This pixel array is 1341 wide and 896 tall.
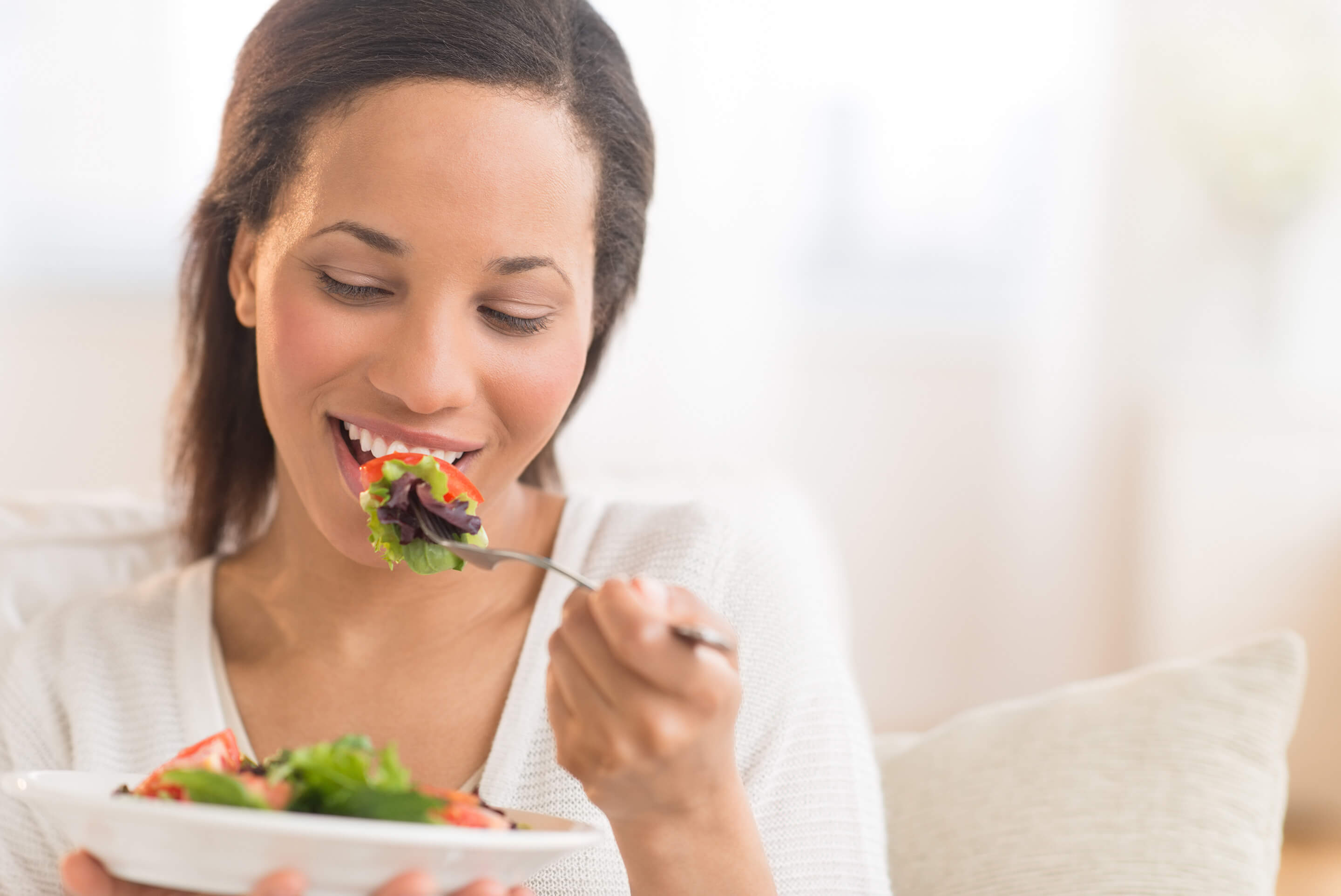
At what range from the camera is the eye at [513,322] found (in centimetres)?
127

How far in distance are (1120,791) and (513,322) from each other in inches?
33.1

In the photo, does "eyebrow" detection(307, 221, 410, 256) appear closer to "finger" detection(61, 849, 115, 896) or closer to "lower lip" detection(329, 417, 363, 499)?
"lower lip" detection(329, 417, 363, 499)

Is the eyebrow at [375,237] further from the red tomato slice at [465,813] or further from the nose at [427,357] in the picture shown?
the red tomato slice at [465,813]

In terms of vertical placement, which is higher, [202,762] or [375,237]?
[375,237]

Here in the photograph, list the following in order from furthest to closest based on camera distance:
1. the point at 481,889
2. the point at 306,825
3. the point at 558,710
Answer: the point at 558,710 → the point at 481,889 → the point at 306,825

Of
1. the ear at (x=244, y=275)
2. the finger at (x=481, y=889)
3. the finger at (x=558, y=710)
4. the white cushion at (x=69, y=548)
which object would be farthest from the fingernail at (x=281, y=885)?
the white cushion at (x=69, y=548)

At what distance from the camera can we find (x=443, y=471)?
114 cm

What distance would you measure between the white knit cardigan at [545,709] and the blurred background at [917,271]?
7.36 ft

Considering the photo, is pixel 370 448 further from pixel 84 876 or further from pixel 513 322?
pixel 84 876

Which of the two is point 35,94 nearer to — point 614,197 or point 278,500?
point 278,500

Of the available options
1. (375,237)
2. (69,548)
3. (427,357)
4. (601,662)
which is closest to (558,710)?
(601,662)

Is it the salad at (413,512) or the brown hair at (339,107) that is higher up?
the brown hair at (339,107)

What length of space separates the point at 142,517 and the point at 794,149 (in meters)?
2.50

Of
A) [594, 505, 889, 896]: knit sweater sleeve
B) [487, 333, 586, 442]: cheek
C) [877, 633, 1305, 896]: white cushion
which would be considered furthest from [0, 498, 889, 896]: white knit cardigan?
[487, 333, 586, 442]: cheek
